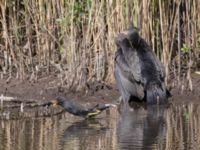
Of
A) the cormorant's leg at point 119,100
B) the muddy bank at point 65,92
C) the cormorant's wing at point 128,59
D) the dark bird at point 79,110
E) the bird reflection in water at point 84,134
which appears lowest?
the bird reflection in water at point 84,134

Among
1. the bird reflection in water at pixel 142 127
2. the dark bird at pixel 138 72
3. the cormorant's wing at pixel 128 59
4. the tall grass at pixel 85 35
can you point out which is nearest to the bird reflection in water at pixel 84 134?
the bird reflection in water at pixel 142 127

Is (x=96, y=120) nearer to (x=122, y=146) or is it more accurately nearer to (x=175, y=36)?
(x=122, y=146)

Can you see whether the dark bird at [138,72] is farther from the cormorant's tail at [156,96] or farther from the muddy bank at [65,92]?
the muddy bank at [65,92]

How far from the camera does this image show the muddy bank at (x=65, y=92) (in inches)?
373

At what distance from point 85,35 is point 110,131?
10.0ft

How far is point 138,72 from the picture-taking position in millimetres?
9406

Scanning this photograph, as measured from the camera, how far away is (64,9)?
1031 cm

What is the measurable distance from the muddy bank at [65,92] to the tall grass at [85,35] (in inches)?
5.6

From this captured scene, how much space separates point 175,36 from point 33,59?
223 cm

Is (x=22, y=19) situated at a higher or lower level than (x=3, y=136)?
higher

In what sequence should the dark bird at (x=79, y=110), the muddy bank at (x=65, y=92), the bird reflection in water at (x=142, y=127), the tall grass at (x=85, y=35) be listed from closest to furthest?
the bird reflection in water at (x=142, y=127) → the dark bird at (x=79, y=110) → the muddy bank at (x=65, y=92) → the tall grass at (x=85, y=35)

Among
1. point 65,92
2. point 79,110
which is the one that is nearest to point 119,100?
point 65,92

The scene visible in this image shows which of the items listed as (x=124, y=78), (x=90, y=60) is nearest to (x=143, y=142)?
(x=124, y=78)

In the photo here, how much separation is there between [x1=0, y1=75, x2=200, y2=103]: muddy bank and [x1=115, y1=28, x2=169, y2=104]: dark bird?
11.1 inches
